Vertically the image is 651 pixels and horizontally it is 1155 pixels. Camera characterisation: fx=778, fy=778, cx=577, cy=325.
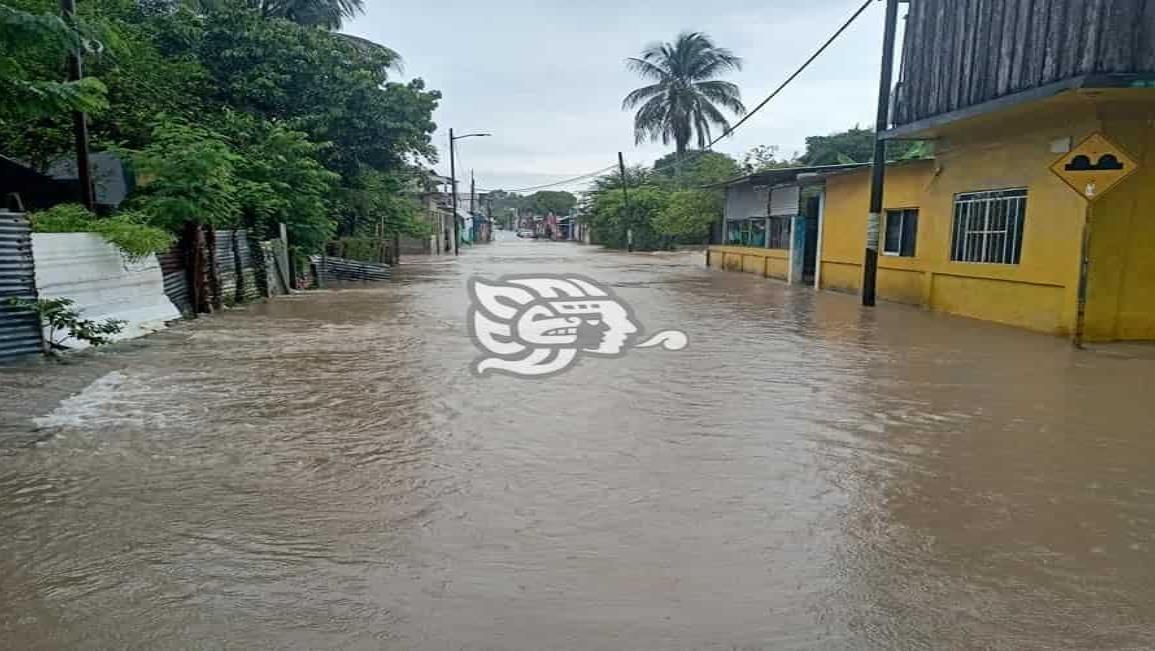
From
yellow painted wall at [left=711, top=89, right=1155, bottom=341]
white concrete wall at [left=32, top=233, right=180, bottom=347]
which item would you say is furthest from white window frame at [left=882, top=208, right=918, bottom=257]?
white concrete wall at [left=32, top=233, right=180, bottom=347]

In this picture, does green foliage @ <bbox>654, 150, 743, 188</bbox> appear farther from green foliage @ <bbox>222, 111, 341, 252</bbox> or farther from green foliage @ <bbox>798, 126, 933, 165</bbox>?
green foliage @ <bbox>222, 111, 341, 252</bbox>

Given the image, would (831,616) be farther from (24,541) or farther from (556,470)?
(24,541)

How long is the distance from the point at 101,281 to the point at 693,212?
3144 cm

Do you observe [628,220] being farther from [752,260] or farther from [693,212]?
[752,260]

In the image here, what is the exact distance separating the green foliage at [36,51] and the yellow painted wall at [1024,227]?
11.5 metres

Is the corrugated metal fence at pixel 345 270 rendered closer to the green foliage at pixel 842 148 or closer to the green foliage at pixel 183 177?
the green foliage at pixel 183 177

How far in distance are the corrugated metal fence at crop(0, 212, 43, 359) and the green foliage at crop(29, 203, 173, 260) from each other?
1.22 m

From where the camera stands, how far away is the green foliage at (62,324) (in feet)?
26.3

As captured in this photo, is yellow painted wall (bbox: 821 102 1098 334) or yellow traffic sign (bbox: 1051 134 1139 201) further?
yellow painted wall (bbox: 821 102 1098 334)

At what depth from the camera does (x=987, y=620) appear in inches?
118

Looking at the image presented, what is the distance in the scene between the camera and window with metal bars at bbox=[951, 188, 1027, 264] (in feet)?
38.7

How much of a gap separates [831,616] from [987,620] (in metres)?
0.59

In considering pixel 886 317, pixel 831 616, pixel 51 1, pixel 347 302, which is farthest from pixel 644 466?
pixel 51 1

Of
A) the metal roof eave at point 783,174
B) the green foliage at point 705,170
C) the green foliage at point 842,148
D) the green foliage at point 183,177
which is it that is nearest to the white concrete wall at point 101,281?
the green foliage at point 183,177
